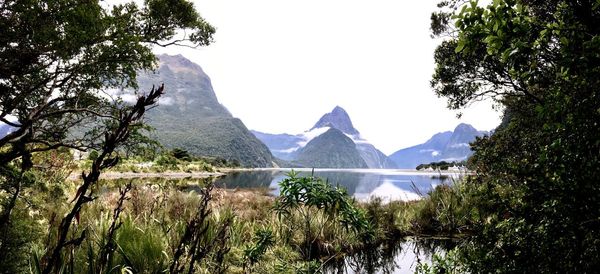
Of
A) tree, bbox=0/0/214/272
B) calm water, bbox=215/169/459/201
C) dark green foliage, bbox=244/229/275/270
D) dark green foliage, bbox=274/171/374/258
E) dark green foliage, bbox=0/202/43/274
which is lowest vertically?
calm water, bbox=215/169/459/201

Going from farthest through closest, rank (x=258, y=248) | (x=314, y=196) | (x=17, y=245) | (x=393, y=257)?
(x=393, y=257) → (x=314, y=196) → (x=258, y=248) → (x=17, y=245)

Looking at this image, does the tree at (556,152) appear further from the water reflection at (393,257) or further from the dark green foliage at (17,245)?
the dark green foliage at (17,245)

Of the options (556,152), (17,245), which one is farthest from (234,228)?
(556,152)

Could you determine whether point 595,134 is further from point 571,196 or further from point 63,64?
point 63,64

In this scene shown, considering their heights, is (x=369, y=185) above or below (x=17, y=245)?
below

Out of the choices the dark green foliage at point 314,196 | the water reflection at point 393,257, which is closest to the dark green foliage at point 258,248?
the dark green foliage at point 314,196

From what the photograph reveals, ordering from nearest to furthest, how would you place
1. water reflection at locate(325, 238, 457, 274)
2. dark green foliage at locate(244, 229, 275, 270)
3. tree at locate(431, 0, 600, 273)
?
tree at locate(431, 0, 600, 273)
dark green foliage at locate(244, 229, 275, 270)
water reflection at locate(325, 238, 457, 274)

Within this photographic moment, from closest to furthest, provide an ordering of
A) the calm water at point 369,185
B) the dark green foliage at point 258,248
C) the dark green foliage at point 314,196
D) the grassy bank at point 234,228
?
the grassy bank at point 234,228 < the dark green foliage at point 258,248 < the dark green foliage at point 314,196 < the calm water at point 369,185

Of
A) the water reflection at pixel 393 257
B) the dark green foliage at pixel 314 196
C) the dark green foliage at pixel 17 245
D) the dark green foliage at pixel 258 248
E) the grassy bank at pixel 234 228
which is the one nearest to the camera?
the dark green foliage at pixel 17 245

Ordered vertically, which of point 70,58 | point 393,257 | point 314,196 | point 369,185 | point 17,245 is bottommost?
point 369,185

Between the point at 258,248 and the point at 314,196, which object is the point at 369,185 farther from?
the point at 258,248

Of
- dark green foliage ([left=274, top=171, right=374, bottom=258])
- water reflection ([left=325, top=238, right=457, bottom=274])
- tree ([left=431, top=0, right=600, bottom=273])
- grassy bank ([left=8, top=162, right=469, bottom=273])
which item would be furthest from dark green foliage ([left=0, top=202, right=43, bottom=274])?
water reflection ([left=325, top=238, right=457, bottom=274])

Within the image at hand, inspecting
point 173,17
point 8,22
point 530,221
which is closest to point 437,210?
point 530,221

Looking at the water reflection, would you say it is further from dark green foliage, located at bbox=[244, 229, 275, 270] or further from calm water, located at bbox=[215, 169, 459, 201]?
calm water, located at bbox=[215, 169, 459, 201]
